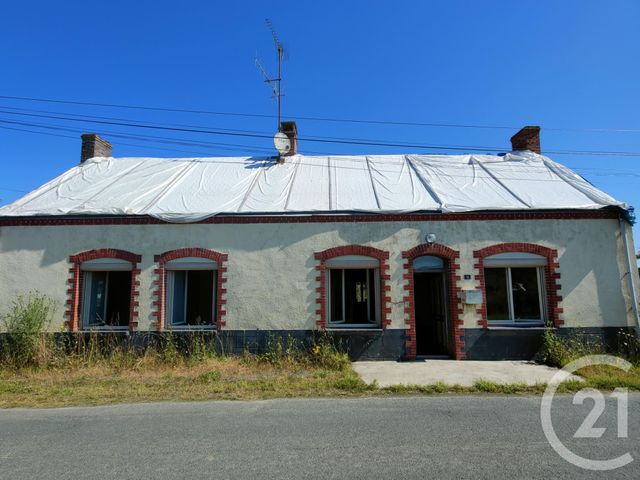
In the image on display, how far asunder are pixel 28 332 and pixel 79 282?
1583 mm

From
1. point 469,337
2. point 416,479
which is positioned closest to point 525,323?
point 469,337

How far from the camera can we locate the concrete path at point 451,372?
7.97m

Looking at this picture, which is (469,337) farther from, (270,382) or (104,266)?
(104,266)

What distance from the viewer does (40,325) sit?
10.0m

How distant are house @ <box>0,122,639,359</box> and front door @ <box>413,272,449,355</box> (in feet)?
0.35

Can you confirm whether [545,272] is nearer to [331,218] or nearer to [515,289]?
[515,289]

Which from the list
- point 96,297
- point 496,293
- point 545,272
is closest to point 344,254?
point 496,293

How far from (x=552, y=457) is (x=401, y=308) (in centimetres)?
592

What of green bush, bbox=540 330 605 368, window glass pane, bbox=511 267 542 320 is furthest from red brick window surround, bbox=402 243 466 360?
green bush, bbox=540 330 605 368

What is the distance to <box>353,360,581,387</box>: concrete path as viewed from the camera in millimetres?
7969

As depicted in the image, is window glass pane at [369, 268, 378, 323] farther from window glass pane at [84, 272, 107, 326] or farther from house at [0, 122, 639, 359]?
window glass pane at [84, 272, 107, 326]

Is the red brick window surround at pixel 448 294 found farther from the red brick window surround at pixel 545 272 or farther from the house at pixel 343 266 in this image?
the red brick window surround at pixel 545 272

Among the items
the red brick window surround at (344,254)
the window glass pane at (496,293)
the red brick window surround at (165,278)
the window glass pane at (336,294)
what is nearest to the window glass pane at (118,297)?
the red brick window surround at (165,278)

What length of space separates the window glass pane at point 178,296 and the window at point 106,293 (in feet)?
3.85
